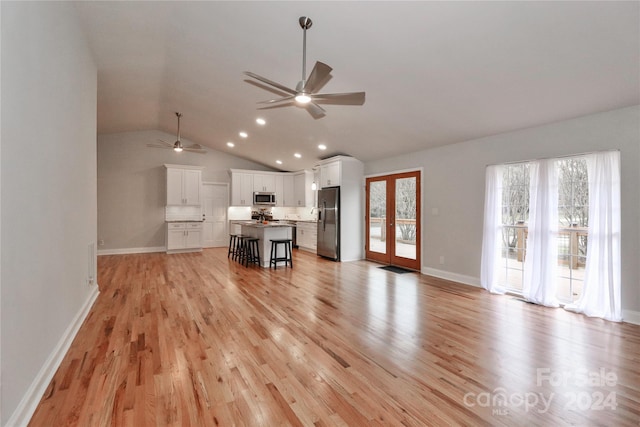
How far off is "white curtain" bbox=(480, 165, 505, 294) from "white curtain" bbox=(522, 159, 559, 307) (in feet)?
1.48

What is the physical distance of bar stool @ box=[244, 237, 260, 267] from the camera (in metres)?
6.71

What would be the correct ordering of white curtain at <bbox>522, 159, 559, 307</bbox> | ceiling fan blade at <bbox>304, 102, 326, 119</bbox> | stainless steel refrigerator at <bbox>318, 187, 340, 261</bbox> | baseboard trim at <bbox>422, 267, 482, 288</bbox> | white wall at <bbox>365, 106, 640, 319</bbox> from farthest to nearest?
stainless steel refrigerator at <bbox>318, 187, 340, 261</bbox> → baseboard trim at <bbox>422, 267, 482, 288</bbox> → white curtain at <bbox>522, 159, 559, 307</bbox> → white wall at <bbox>365, 106, 640, 319</bbox> → ceiling fan blade at <bbox>304, 102, 326, 119</bbox>

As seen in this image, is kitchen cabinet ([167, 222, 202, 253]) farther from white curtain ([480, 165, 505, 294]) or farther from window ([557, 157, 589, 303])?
window ([557, 157, 589, 303])

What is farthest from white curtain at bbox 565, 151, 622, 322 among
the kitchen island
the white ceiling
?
the kitchen island

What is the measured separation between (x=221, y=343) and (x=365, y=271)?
3759mm

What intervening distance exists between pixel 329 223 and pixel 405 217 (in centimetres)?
187

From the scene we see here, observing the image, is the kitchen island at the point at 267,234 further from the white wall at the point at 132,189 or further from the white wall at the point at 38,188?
the white wall at the point at 132,189

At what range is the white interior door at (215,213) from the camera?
950 cm

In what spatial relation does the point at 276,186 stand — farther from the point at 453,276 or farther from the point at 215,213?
the point at 453,276

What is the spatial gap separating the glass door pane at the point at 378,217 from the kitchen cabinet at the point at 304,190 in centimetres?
242

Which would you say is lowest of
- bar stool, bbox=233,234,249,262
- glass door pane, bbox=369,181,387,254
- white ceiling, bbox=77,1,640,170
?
Result: bar stool, bbox=233,234,249,262

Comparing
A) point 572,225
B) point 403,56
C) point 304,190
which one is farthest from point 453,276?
point 304,190

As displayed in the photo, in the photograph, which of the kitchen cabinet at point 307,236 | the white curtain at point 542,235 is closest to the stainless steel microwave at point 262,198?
the kitchen cabinet at point 307,236

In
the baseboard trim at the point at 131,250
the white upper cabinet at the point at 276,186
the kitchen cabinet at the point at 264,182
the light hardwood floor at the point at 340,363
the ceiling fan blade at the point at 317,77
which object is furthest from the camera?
the kitchen cabinet at the point at 264,182
